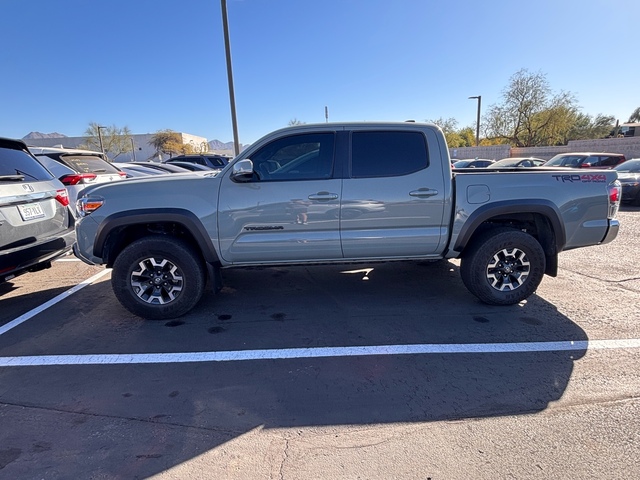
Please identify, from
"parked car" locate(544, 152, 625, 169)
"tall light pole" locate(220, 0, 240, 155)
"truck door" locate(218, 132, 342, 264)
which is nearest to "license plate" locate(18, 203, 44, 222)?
"truck door" locate(218, 132, 342, 264)

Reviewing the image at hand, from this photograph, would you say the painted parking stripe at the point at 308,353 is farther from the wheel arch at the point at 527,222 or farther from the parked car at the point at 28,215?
the parked car at the point at 28,215

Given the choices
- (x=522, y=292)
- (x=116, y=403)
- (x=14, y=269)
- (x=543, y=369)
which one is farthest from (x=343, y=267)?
(x=14, y=269)

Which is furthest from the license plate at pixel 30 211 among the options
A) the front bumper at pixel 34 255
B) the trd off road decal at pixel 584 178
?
the trd off road decal at pixel 584 178

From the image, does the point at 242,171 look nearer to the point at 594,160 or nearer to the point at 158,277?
the point at 158,277

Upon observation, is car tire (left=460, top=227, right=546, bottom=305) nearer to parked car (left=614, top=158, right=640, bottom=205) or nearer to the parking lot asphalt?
the parking lot asphalt

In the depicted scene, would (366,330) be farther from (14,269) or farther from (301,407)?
(14,269)

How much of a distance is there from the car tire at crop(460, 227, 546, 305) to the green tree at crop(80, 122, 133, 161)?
62717mm

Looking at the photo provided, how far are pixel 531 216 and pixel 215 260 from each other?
3.65 meters

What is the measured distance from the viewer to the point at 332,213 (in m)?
3.91

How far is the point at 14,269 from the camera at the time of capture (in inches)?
155

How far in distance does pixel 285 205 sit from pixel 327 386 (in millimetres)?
1898

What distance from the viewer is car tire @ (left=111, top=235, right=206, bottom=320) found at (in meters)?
3.88

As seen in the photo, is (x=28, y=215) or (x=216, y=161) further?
Answer: (x=216, y=161)

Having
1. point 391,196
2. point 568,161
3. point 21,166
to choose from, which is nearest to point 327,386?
point 391,196
